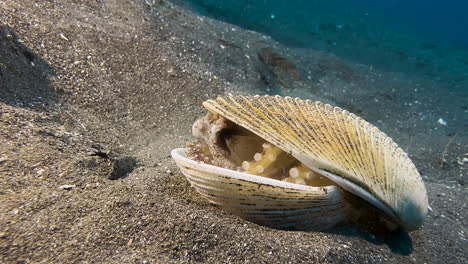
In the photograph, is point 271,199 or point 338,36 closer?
point 271,199

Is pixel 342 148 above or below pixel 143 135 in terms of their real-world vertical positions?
above

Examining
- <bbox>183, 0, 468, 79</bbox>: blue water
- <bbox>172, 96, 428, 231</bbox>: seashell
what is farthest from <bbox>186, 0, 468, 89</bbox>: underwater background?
<bbox>172, 96, 428, 231</bbox>: seashell

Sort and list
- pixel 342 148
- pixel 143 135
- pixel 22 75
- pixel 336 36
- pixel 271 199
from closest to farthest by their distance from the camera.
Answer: pixel 271 199, pixel 342 148, pixel 22 75, pixel 143 135, pixel 336 36

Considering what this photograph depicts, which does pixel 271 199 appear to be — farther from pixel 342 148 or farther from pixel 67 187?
pixel 67 187

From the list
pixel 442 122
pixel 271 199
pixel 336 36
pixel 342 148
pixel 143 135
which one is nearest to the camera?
pixel 271 199

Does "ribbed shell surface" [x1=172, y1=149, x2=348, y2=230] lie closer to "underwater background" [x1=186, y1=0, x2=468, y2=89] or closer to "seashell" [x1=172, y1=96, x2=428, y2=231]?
"seashell" [x1=172, y1=96, x2=428, y2=231]

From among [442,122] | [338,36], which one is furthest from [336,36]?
[442,122]

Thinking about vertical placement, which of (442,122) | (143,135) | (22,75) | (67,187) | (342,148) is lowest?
(143,135)
